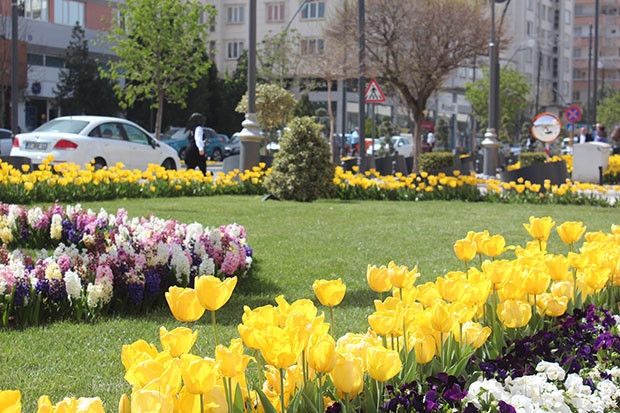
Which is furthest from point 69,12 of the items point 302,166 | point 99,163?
point 302,166

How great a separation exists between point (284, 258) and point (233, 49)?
61040 mm

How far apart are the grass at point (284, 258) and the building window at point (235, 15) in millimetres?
53380

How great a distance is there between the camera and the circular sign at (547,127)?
2289 cm

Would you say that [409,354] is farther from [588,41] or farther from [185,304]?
[588,41]

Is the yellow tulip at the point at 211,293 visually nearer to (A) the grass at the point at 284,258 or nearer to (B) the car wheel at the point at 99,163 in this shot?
(A) the grass at the point at 284,258

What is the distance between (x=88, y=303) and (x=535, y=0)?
275 ft

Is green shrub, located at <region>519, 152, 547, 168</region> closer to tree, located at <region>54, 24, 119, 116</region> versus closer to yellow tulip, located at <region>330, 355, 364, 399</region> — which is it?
tree, located at <region>54, 24, 119, 116</region>

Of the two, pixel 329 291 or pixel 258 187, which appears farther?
pixel 258 187

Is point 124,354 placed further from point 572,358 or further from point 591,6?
point 591,6

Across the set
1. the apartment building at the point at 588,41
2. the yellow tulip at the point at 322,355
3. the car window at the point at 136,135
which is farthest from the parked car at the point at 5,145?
the apartment building at the point at 588,41

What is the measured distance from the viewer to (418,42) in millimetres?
25344

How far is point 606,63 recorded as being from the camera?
106625 mm

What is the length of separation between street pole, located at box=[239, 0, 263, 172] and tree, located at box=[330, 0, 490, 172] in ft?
30.8

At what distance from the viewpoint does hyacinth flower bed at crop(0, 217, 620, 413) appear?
212cm
